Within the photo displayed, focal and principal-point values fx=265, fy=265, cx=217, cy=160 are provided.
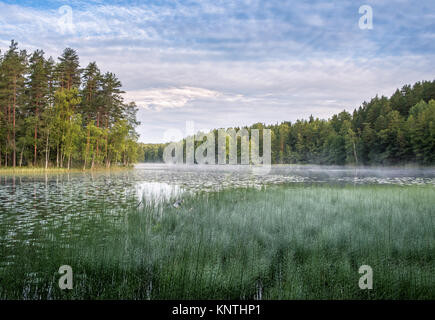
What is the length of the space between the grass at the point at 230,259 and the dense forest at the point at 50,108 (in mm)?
44619

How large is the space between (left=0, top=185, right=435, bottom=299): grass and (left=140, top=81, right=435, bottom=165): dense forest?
240 feet

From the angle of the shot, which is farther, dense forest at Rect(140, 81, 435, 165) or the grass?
dense forest at Rect(140, 81, 435, 165)

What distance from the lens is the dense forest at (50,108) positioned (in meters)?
43.5

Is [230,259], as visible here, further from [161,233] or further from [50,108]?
[50,108]

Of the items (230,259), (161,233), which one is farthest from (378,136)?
(230,259)

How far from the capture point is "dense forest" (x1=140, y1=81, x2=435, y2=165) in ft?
224

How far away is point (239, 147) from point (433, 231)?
14042cm

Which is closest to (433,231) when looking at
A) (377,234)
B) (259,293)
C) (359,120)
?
(377,234)

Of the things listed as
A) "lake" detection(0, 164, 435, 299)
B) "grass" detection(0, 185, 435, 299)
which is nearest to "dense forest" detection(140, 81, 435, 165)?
"lake" detection(0, 164, 435, 299)

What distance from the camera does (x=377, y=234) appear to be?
25.6 feet

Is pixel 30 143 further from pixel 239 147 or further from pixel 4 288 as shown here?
pixel 239 147

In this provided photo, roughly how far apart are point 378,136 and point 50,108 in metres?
86.4

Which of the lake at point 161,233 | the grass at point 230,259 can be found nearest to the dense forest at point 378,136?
the lake at point 161,233

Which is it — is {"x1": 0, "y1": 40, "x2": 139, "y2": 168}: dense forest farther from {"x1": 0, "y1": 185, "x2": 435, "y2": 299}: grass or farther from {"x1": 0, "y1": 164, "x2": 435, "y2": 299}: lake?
{"x1": 0, "y1": 185, "x2": 435, "y2": 299}: grass
